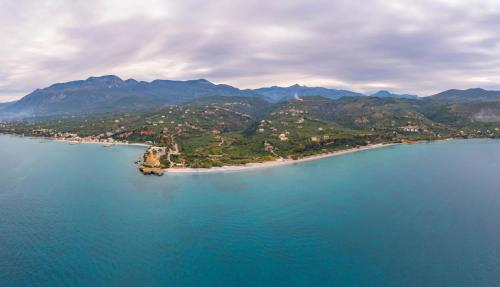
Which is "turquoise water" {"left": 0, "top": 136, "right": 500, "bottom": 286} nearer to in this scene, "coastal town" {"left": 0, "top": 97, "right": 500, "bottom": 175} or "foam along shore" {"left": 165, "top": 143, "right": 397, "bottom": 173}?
"foam along shore" {"left": 165, "top": 143, "right": 397, "bottom": 173}

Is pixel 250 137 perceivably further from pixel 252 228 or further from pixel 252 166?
pixel 252 228

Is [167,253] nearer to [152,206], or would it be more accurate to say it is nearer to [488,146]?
[152,206]

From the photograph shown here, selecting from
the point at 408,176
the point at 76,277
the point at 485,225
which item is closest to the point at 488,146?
the point at 408,176

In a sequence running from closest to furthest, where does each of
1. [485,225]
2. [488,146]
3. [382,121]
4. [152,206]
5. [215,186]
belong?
[485,225]
[152,206]
[215,186]
[488,146]
[382,121]

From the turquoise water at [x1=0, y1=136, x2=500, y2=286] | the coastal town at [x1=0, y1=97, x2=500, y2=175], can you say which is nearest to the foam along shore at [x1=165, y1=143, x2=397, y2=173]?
the coastal town at [x1=0, y1=97, x2=500, y2=175]

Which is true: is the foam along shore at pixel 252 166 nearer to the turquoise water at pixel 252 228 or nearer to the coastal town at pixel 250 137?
the coastal town at pixel 250 137

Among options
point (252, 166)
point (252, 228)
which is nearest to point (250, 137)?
point (252, 166)

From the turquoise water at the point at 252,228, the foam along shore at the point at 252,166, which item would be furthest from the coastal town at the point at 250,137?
the turquoise water at the point at 252,228

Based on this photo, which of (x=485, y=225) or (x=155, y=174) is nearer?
(x=485, y=225)
